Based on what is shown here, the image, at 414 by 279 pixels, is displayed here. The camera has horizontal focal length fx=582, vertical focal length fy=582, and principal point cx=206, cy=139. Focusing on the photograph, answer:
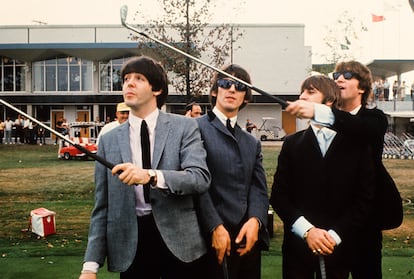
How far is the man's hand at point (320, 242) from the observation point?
3293mm

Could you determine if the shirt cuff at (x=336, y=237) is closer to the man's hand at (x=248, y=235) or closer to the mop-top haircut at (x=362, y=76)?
the man's hand at (x=248, y=235)

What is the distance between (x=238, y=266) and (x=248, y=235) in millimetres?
246

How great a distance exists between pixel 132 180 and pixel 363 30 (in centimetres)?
3619

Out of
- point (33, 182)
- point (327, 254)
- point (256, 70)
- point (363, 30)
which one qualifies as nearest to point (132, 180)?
point (327, 254)

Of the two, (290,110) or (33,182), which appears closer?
(290,110)

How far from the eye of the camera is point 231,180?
3.42 m

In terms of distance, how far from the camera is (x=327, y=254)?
3.33 metres

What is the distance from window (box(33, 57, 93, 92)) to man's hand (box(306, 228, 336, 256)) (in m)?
42.8

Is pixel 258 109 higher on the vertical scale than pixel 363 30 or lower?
lower

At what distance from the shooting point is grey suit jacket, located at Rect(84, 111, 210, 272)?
2934 mm

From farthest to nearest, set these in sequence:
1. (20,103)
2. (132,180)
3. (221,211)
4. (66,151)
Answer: (20,103)
(66,151)
(221,211)
(132,180)

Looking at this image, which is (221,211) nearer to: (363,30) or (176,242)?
(176,242)

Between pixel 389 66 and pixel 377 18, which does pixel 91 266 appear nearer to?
pixel 377 18

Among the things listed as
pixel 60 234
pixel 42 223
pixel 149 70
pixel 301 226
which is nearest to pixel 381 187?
pixel 301 226
